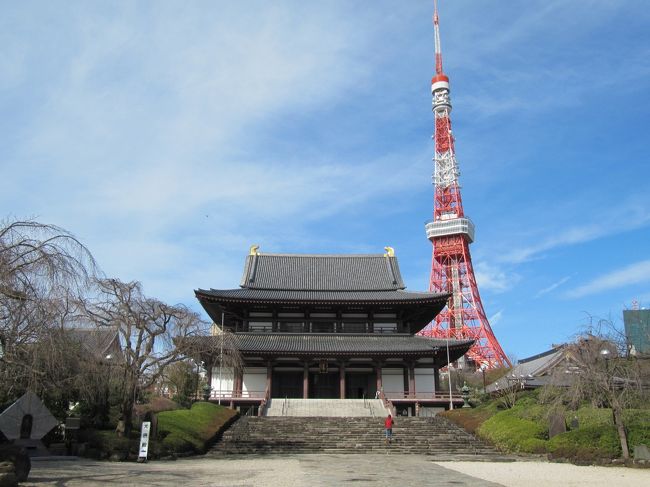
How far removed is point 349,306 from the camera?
4122 centimetres

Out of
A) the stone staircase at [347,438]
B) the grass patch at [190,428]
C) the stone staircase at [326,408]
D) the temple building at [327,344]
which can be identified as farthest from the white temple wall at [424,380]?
the grass patch at [190,428]

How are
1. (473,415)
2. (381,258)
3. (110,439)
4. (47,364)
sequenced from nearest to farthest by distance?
(47,364) < (110,439) < (473,415) < (381,258)

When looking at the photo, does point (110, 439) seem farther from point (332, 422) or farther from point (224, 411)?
point (332, 422)

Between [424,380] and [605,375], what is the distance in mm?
20243

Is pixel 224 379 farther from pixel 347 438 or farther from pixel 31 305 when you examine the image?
pixel 31 305

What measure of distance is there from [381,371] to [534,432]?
1553cm

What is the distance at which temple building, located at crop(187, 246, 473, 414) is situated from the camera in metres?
36.9

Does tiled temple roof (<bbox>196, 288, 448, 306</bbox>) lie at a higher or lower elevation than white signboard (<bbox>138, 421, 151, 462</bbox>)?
higher

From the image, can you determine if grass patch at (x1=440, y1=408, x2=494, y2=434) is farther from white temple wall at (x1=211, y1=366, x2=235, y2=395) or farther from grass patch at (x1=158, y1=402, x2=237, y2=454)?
white temple wall at (x1=211, y1=366, x2=235, y2=395)

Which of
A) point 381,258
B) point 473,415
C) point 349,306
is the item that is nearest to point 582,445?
point 473,415

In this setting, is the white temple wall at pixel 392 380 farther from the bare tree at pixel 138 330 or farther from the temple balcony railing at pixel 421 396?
the bare tree at pixel 138 330

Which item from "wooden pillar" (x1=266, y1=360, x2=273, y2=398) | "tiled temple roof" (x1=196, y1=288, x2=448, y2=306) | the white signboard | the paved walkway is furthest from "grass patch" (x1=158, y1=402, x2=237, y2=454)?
"tiled temple roof" (x1=196, y1=288, x2=448, y2=306)

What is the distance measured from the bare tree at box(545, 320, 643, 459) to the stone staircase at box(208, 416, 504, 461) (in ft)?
15.8

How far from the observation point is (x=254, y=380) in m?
38.6
